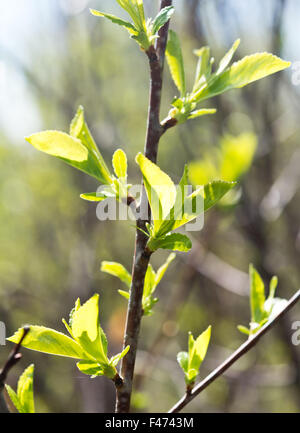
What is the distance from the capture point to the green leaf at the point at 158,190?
0.54m

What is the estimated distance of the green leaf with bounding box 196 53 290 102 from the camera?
2.09 feet

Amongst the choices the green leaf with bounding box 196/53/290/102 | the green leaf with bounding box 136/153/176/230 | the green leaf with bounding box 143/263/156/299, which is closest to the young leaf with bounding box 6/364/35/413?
the green leaf with bounding box 143/263/156/299

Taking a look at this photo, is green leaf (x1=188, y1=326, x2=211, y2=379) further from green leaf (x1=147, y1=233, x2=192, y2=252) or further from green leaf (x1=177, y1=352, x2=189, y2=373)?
green leaf (x1=147, y1=233, x2=192, y2=252)

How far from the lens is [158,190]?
554 millimetres

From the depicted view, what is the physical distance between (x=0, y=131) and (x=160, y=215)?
3.43 m

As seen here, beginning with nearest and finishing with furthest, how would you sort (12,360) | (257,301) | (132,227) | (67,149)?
1. (12,360)
2. (67,149)
3. (257,301)
4. (132,227)

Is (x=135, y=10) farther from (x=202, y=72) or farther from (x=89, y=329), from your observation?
(x=89, y=329)

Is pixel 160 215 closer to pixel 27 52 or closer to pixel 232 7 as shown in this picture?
pixel 232 7

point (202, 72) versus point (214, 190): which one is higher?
point (202, 72)

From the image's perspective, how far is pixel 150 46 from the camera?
0.61 meters

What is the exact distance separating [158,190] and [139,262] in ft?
0.36

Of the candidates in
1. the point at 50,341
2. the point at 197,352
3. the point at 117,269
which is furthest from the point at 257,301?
the point at 50,341

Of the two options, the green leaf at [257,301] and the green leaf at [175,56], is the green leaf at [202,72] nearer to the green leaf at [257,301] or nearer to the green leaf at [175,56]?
the green leaf at [175,56]

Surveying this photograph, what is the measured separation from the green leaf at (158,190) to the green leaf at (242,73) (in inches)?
6.7
